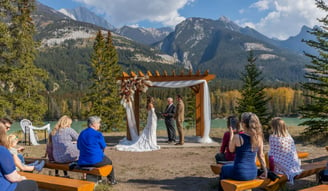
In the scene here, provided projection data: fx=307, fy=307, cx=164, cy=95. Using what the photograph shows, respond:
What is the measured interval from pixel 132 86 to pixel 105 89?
741 inches

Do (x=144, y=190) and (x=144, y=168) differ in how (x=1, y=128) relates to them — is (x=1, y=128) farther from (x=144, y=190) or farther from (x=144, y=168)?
(x=144, y=168)

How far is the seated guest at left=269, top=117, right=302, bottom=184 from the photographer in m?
4.50

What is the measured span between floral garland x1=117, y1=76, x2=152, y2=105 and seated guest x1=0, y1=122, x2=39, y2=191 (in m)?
7.80

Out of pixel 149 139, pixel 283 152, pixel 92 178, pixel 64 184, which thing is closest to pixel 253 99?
pixel 149 139

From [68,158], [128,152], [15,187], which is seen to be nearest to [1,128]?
[15,187]

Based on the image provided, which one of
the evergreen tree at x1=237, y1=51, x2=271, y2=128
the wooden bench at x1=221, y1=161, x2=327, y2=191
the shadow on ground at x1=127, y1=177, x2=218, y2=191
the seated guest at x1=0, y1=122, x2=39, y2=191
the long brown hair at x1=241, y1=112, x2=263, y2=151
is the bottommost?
the shadow on ground at x1=127, y1=177, x2=218, y2=191

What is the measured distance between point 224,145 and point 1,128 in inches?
134

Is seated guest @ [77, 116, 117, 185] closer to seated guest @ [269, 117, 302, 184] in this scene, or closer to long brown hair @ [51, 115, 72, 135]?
long brown hair @ [51, 115, 72, 135]

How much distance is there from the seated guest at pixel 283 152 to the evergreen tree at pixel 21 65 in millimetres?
12830

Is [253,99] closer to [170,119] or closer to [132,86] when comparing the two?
[170,119]

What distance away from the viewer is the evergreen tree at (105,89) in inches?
1143

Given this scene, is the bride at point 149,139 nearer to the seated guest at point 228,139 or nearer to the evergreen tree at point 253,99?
the seated guest at point 228,139

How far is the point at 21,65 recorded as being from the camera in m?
16.8

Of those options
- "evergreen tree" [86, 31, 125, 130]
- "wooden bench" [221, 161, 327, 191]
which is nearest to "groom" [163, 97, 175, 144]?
"wooden bench" [221, 161, 327, 191]
